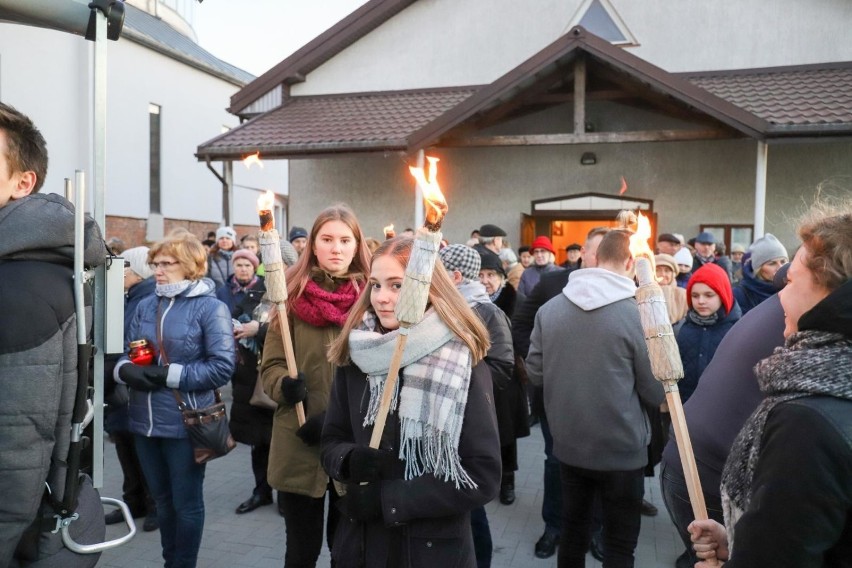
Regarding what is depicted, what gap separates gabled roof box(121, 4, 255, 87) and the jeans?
18255 mm

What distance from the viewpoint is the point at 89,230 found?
2059 mm

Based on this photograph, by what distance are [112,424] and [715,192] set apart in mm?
10461

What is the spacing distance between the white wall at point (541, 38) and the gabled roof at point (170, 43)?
8469mm

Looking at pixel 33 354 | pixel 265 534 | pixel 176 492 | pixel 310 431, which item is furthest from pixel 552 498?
pixel 33 354

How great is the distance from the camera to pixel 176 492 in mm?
3348

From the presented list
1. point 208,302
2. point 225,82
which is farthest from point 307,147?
point 225,82

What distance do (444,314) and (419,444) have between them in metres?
0.44

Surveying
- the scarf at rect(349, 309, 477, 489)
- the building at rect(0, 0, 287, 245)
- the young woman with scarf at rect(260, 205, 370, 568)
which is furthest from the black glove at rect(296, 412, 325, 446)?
the building at rect(0, 0, 287, 245)

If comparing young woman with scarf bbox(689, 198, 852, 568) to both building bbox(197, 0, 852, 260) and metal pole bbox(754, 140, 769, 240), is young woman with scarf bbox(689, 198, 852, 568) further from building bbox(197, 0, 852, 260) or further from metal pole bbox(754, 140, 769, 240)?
metal pole bbox(754, 140, 769, 240)

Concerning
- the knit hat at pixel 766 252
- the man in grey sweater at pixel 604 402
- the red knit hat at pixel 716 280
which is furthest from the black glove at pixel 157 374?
the knit hat at pixel 766 252

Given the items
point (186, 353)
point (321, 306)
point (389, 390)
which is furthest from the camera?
point (186, 353)

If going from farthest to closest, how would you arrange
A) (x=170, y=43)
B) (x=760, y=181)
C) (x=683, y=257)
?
(x=170, y=43)
(x=760, y=181)
(x=683, y=257)

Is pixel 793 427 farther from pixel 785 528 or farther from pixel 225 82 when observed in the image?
pixel 225 82

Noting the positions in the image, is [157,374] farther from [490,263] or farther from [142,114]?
[142,114]
